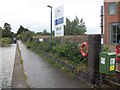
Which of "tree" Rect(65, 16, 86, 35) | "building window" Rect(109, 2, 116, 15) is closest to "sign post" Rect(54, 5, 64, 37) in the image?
"building window" Rect(109, 2, 116, 15)

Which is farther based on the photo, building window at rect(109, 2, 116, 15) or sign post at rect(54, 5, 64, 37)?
building window at rect(109, 2, 116, 15)

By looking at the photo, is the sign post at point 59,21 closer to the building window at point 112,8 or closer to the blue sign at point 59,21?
the blue sign at point 59,21

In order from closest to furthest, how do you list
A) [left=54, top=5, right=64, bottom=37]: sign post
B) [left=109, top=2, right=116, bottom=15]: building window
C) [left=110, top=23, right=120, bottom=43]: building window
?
[left=54, top=5, right=64, bottom=37]: sign post → [left=110, top=23, right=120, bottom=43]: building window → [left=109, top=2, right=116, bottom=15]: building window

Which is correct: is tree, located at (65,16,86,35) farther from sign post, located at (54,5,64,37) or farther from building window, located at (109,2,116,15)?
sign post, located at (54,5,64,37)

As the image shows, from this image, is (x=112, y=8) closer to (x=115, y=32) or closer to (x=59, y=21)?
(x=115, y=32)

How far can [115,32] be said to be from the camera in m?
30.5

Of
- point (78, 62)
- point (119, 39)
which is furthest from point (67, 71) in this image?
point (119, 39)

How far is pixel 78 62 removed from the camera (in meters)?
11.3

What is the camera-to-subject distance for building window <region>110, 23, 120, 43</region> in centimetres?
3011

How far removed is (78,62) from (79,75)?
4.70ft

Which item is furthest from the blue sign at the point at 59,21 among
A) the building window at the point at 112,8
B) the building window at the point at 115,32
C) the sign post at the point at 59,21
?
the building window at the point at 112,8

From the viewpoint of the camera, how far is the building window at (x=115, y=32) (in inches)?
1186

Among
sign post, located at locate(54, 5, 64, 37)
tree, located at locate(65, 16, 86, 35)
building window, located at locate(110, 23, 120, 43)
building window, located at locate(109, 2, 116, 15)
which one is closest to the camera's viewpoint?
sign post, located at locate(54, 5, 64, 37)

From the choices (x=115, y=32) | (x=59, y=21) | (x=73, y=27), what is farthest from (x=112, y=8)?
(x=73, y=27)
